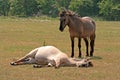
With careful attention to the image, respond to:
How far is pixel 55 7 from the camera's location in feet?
335

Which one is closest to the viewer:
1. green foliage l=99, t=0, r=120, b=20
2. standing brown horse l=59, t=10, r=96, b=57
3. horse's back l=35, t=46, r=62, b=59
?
horse's back l=35, t=46, r=62, b=59

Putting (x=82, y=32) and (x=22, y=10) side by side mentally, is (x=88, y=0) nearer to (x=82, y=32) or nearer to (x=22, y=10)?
(x=22, y=10)

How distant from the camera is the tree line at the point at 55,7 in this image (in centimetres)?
9475

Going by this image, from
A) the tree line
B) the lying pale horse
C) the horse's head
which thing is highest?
the horse's head

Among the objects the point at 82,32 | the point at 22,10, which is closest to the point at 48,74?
the point at 82,32

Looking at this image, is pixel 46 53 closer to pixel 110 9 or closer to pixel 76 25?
pixel 76 25

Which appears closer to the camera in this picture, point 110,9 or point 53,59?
point 53,59

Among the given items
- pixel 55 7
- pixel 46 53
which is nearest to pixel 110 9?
pixel 55 7

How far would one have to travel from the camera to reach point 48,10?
10244cm

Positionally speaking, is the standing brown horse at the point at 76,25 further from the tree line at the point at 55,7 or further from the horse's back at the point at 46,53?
the tree line at the point at 55,7

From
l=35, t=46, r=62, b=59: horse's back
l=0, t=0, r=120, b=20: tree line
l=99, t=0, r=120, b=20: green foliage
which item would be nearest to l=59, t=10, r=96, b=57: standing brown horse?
l=35, t=46, r=62, b=59: horse's back

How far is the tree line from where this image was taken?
94.8 meters

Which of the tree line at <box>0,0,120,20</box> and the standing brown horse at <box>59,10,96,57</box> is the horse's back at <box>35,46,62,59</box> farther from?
the tree line at <box>0,0,120,20</box>

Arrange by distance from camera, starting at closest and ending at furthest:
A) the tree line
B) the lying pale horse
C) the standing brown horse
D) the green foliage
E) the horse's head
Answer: the lying pale horse
the horse's head
the standing brown horse
the green foliage
the tree line
